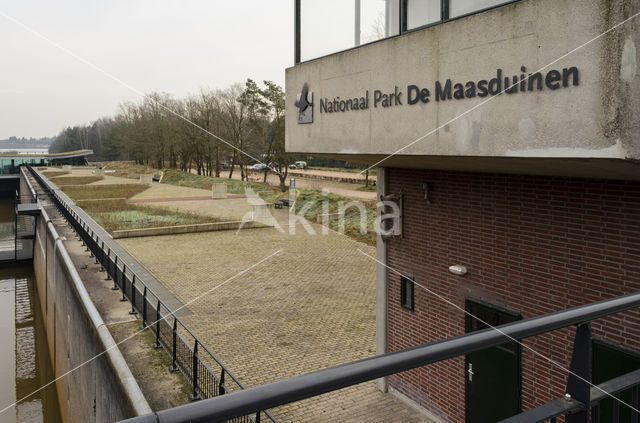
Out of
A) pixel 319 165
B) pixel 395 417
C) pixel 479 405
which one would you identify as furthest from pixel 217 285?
pixel 319 165

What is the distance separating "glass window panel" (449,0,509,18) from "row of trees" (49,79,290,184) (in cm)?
2195

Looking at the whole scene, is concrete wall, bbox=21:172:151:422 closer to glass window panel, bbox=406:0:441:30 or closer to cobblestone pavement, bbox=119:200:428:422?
cobblestone pavement, bbox=119:200:428:422

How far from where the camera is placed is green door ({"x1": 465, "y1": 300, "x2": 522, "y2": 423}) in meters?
6.48

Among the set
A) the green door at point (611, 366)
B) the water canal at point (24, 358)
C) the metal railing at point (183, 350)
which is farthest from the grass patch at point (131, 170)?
the green door at point (611, 366)

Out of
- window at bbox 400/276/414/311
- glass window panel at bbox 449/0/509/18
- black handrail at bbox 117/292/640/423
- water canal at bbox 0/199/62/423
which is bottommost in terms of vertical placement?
water canal at bbox 0/199/62/423

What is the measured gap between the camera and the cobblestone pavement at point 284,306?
893 cm

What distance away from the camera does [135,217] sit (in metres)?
30.2

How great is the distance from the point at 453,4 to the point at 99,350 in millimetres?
8723

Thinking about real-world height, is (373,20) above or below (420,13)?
above

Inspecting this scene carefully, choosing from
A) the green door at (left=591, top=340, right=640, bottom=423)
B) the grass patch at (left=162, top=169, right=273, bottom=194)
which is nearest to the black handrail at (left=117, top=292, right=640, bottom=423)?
the green door at (left=591, top=340, right=640, bottom=423)

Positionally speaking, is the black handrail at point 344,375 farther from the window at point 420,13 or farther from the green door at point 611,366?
the window at point 420,13

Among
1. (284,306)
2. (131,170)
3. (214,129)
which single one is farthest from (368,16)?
(131,170)

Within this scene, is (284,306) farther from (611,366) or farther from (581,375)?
(581,375)

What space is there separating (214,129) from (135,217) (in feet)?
112
